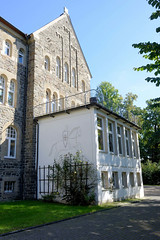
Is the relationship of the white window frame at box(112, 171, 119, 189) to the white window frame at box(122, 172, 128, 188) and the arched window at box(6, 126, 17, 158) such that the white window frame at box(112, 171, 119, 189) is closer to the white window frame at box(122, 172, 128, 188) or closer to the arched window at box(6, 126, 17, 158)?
the white window frame at box(122, 172, 128, 188)

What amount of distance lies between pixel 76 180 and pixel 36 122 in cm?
570

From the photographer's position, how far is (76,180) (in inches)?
514

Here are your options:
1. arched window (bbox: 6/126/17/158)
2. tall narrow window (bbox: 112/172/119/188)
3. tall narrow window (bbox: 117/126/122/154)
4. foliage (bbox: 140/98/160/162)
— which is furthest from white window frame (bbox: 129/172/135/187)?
foliage (bbox: 140/98/160/162)

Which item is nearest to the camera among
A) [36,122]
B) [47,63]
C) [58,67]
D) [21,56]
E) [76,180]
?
[76,180]

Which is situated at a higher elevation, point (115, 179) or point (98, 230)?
point (115, 179)

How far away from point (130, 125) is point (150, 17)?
1200 cm

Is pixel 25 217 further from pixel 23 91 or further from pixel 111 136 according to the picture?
pixel 23 91


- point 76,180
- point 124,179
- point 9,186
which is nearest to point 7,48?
point 9,186

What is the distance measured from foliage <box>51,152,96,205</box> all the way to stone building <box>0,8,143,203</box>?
1.93 feet

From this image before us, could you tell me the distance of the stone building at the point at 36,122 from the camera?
14.5 metres

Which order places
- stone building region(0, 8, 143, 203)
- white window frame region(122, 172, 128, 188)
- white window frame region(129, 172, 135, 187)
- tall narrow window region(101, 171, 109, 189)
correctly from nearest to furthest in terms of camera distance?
1. stone building region(0, 8, 143, 203)
2. tall narrow window region(101, 171, 109, 189)
3. white window frame region(122, 172, 128, 188)
4. white window frame region(129, 172, 135, 187)

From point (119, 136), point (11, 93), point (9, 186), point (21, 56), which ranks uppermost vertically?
point (21, 56)

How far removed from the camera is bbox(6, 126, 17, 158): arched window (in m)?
15.2

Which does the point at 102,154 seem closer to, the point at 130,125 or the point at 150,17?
the point at 130,125
